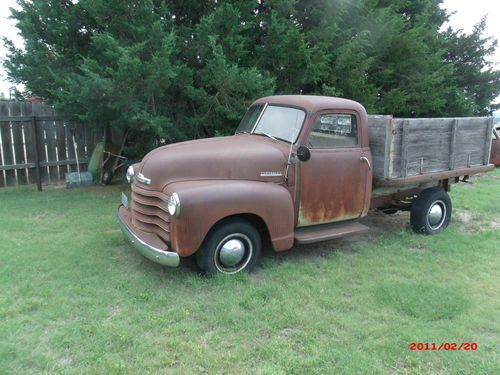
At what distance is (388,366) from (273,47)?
6.82 meters

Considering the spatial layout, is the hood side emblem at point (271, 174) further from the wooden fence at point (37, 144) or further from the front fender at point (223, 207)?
the wooden fence at point (37, 144)

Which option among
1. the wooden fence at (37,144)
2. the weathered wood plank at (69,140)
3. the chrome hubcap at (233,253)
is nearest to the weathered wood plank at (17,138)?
the wooden fence at (37,144)

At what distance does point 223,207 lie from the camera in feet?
14.2

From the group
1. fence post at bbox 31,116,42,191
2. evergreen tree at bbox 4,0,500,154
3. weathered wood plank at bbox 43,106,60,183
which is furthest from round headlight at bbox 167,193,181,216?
weathered wood plank at bbox 43,106,60,183

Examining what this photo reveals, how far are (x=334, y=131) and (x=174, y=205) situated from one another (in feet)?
7.79

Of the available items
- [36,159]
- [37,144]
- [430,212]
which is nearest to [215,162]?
[430,212]

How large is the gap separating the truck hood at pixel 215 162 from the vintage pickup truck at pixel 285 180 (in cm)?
1

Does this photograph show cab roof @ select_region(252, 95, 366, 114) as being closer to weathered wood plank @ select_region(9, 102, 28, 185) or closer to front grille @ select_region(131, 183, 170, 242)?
front grille @ select_region(131, 183, 170, 242)

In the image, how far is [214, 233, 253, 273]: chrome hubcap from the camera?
4.55 m

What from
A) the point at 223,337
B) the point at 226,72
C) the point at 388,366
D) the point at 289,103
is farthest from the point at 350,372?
the point at 226,72

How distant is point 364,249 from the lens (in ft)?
18.8

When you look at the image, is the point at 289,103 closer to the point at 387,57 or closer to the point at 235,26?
the point at 235,26

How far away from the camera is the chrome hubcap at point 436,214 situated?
6469 millimetres

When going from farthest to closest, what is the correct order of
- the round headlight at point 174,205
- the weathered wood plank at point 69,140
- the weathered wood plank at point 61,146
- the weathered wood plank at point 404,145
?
the weathered wood plank at point 69,140 < the weathered wood plank at point 61,146 < the weathered wood plank at point 404,145 < the round headlight at point 174,205
